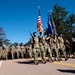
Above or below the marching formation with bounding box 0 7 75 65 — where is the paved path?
below

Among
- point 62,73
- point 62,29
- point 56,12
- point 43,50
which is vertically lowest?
point 62,73

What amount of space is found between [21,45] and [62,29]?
78.9 ft

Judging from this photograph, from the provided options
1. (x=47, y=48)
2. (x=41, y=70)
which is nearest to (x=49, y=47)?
(x=47, y=48)

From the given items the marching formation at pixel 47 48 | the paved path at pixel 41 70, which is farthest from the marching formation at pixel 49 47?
the paved path at pixel 41 70

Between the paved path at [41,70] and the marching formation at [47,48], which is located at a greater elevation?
the marching formation at [47,48]

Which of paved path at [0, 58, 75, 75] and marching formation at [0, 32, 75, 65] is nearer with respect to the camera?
paved path at [0, 58, 75, 75]

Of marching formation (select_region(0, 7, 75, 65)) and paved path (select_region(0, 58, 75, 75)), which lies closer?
paved path (select_region(0, 58, 75, 75))

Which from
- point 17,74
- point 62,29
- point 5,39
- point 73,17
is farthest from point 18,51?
point 5,39

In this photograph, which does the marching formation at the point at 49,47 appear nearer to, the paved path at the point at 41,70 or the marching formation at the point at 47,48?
the marching formation at the point at 47,48

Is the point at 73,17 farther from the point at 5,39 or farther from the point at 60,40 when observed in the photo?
the point at 60,40

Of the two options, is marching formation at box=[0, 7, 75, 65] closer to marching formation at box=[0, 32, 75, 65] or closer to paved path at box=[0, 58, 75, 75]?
marching formation at box=[0, 32, 75, 65]

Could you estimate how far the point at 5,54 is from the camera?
98.8 ft

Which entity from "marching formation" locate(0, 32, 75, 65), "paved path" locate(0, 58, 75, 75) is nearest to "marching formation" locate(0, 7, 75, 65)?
"marching formation" locate(0, 32, 75, 65)

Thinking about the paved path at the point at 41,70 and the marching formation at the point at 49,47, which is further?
the marching formation at the point at 49,47
